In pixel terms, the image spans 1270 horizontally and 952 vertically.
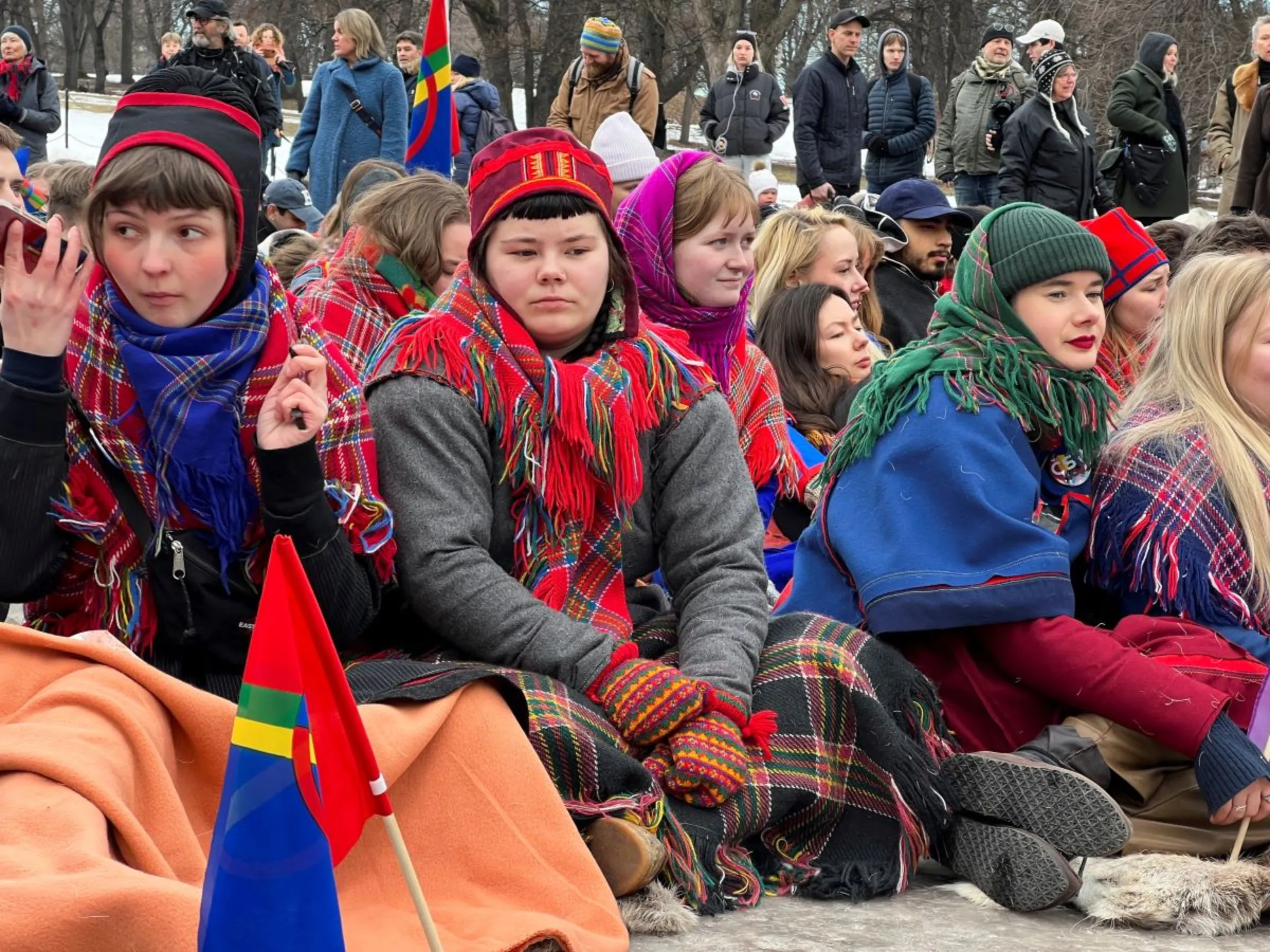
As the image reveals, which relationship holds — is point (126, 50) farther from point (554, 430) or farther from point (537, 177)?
point (554, 430)

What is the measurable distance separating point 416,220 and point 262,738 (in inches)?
124

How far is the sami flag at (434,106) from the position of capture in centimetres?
679

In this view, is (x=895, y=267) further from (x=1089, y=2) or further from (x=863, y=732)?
(x=1089, y=2)

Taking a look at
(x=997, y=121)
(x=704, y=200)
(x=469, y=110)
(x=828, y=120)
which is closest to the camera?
(x=704, y=200)

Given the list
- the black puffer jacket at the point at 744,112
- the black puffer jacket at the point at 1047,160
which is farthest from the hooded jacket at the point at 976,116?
the black puffer jacket at the point at 744,112

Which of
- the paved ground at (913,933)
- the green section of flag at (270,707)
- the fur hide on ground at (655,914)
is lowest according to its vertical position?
the paved ground at (913,933)

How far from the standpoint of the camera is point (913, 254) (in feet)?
23.7

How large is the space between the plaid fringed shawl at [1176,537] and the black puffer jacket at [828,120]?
9108 millimetres

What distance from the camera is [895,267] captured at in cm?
711

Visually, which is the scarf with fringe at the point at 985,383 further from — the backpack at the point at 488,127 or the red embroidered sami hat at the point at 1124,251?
the backpack at the point at 488,127

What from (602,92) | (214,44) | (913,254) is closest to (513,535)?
(913,254)

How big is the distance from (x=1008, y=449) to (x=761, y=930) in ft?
3.82

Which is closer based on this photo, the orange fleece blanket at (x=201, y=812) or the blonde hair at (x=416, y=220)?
the orange fleece blanket at (x=201, y=812)

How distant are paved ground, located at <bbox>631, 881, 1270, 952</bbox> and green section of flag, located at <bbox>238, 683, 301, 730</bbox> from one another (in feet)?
3.34
